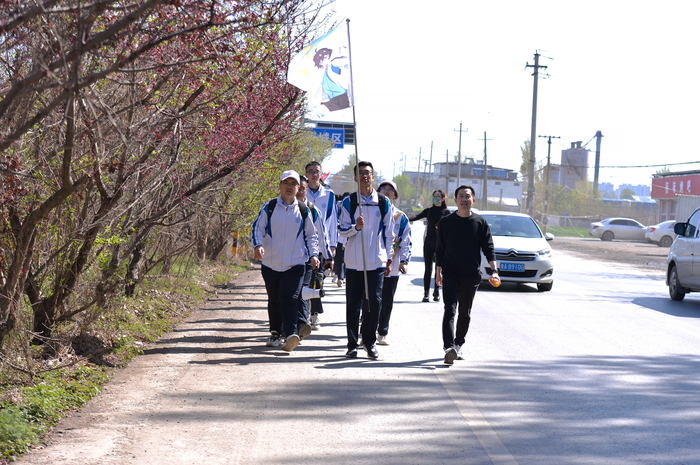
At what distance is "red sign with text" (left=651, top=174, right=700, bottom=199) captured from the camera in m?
63.1

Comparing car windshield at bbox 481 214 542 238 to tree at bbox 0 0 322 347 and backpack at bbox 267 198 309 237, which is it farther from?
backpack at bbox 267 198 309 237

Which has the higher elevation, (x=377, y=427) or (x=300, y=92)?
(x=300, y=92)

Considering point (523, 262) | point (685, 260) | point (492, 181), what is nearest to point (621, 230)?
point (523, 262)

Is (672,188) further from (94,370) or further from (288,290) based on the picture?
(94,370)

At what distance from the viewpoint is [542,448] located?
17.4 ft

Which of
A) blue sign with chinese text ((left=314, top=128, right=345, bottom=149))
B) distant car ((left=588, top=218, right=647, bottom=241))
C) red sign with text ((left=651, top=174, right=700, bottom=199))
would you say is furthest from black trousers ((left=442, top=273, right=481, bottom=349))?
red sign with text ((left=651, top=174, right=700, bottom=199))

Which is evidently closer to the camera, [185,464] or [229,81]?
[185,464]

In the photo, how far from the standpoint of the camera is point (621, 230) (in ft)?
175

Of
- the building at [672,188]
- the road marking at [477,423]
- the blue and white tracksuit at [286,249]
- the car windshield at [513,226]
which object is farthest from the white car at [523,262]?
the building at [672,188]

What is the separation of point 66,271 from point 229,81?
2.42 meters

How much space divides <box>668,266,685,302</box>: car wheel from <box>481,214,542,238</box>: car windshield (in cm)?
293

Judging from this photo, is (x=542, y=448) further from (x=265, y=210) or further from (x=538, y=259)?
(x=538, y=259)

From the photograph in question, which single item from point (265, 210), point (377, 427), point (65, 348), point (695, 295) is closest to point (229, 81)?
point (265, 210)

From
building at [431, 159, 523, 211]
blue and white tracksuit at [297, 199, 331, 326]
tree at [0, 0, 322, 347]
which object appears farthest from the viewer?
building at [431, 159, 523, 211]
